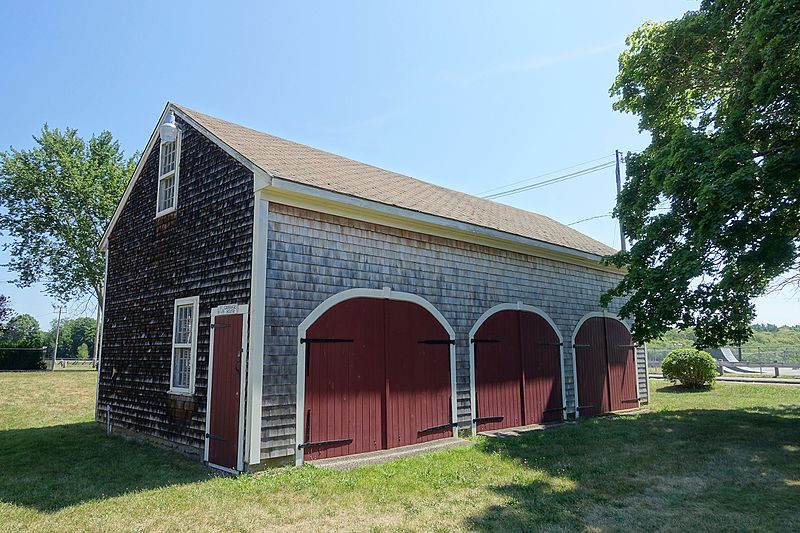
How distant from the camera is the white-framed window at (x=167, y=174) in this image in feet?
32.7

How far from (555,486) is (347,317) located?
3.77 metres

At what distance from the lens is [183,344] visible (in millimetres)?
8859

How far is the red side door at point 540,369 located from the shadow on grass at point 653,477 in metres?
0.74

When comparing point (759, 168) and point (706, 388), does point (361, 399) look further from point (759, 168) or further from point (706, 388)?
point (706, 388)

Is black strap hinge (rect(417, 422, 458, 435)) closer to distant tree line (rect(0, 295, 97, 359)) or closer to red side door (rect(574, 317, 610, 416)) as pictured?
red side door (rect(574, 317, 610, 416))

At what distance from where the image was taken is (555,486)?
636 cm

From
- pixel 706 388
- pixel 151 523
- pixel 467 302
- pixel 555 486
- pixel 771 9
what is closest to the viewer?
pixel 151 523

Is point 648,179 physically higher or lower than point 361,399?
higher

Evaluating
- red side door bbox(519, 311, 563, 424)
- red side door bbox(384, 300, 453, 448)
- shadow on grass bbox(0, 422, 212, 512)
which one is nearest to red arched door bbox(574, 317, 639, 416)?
red side door bbox(519, 311, 563, 424)

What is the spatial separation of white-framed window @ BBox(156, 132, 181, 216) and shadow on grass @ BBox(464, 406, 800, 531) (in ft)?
24.5

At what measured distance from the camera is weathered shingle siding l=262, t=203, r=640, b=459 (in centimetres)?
737

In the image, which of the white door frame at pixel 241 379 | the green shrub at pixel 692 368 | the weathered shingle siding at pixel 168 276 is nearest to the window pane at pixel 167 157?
the weathered shingle siding at pixel 168 276

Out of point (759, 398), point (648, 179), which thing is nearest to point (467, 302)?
point (648, 179)

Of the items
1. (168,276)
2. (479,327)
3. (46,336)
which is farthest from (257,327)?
(46,336)
